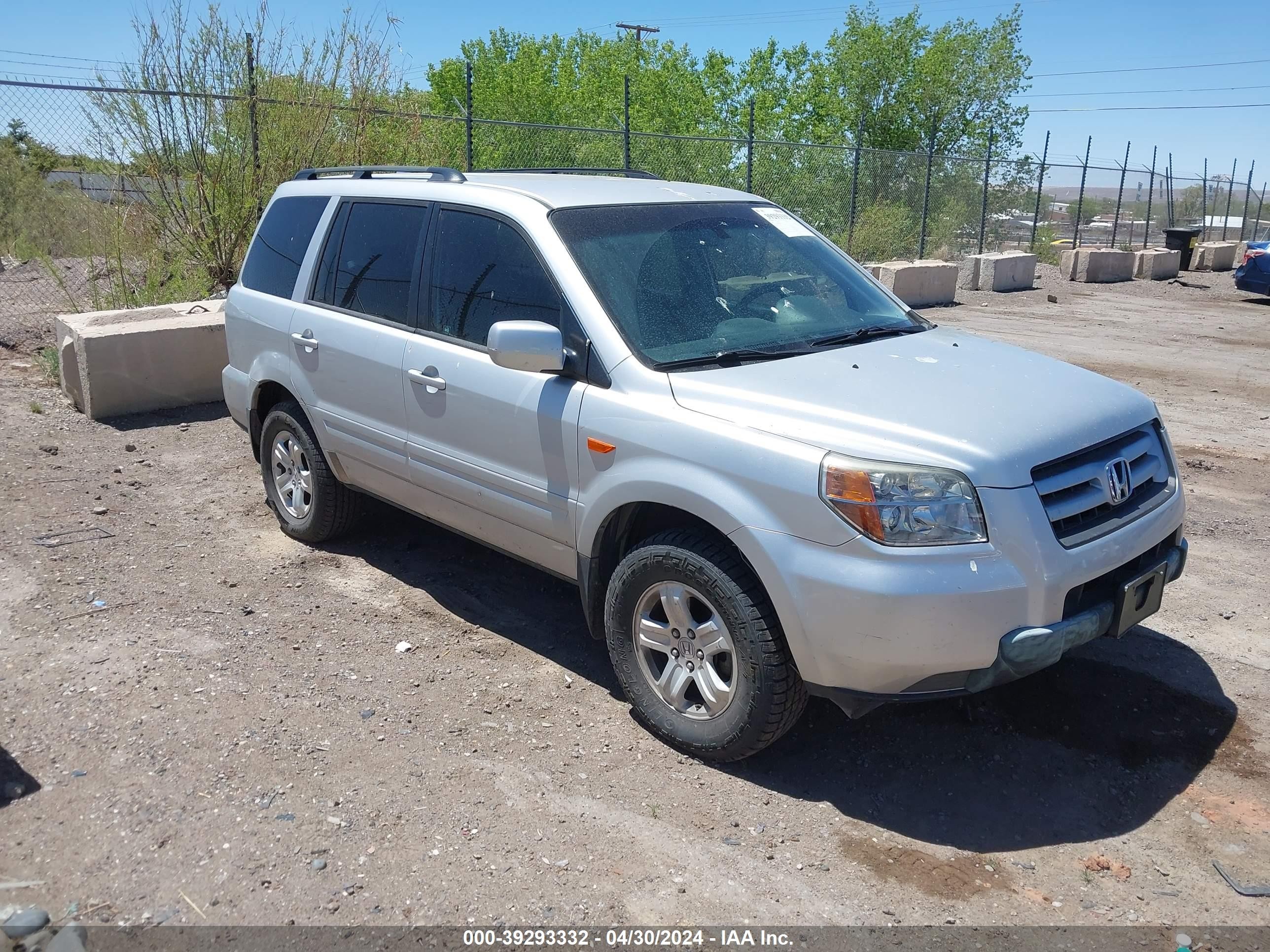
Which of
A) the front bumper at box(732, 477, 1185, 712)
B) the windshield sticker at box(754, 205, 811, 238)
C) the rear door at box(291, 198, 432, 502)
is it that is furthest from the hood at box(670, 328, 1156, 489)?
the rear door at box(291, 198, 432, 502)

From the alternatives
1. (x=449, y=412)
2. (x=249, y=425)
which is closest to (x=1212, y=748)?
(x=449, y=412)

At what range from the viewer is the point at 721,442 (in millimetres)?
3420

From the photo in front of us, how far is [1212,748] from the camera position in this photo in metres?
3.81

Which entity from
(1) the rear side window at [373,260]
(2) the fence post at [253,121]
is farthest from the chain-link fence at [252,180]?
(1) the rear side window at [373,260]

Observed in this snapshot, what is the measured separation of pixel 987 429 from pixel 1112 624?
79 centimetres

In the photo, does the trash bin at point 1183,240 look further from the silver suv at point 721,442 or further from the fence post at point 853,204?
the silver suv at point 721,442

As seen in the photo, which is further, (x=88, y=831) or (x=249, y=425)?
(x=249, y=425)

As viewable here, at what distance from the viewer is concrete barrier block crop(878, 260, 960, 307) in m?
16.3

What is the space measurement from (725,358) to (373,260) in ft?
6.67

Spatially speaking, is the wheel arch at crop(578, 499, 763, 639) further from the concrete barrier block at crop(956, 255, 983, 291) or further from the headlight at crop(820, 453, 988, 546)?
the concrete barrier block at crop(956, 255, 983, 291)

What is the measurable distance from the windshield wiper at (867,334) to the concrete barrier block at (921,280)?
11800mm

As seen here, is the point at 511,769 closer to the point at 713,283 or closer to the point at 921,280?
the point at 713,283

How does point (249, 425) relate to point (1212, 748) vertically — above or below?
above

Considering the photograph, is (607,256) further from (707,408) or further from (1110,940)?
(1110,940)
